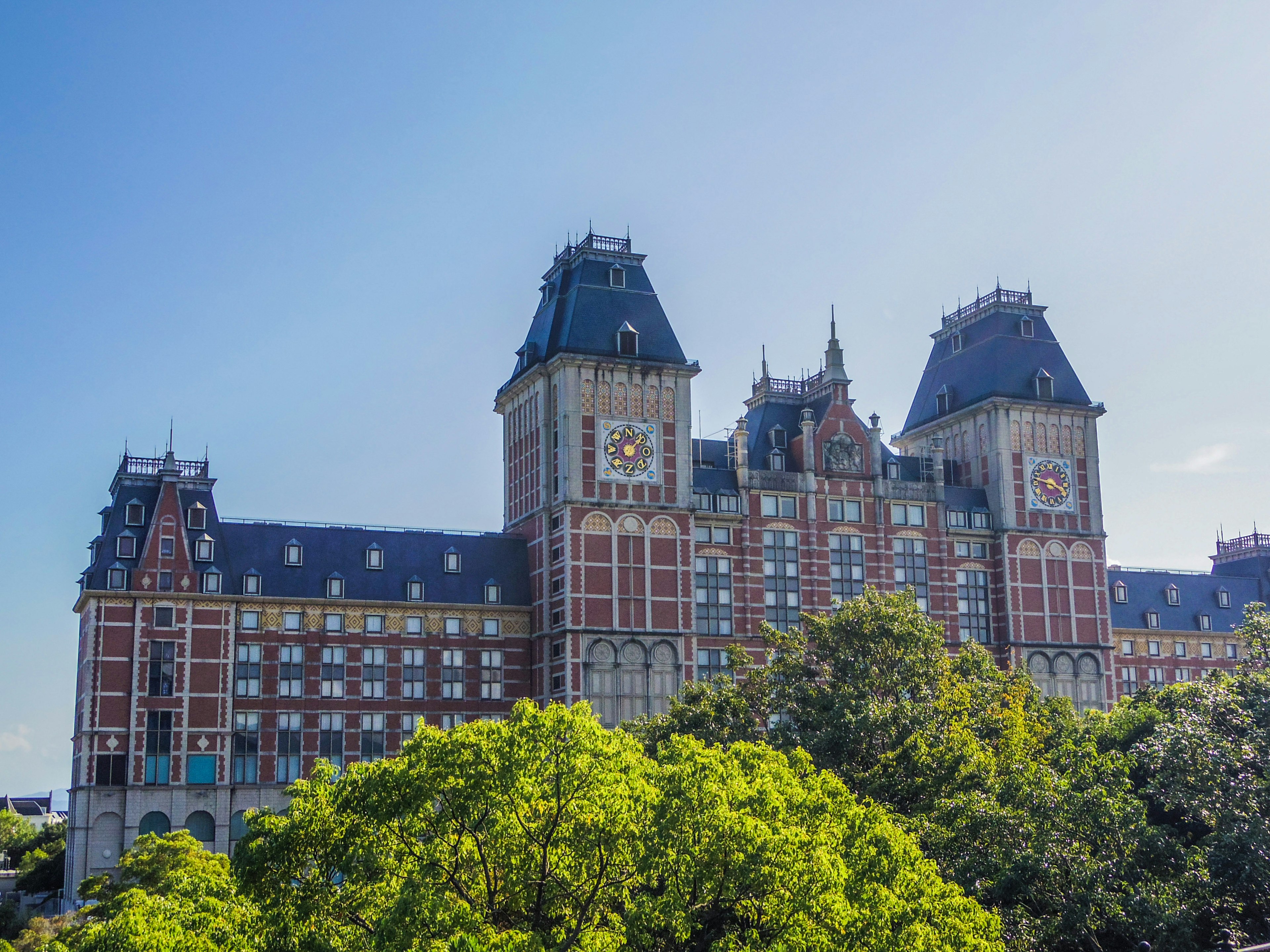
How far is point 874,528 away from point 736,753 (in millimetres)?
44020

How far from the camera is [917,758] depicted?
45375 millimetres

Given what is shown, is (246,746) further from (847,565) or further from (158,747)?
(847,565)

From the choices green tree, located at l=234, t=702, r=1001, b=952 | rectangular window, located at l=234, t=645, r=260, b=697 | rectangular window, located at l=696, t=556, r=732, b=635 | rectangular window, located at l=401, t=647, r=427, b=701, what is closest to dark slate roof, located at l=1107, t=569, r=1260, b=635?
rectangular window, located at l=696, t=556, r=732, b=635

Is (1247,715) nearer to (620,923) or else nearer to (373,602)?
(620,923)

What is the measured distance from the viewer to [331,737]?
70.4 meters

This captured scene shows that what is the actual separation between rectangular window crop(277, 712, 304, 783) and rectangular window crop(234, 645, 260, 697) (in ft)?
6.02

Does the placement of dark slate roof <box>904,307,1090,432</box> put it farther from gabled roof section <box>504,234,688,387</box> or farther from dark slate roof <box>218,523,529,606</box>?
dark slate roof <box>218,523,529,606</box>

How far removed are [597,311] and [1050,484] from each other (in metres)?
29.2

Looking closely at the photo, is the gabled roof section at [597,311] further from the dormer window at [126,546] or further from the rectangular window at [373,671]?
the dormer window at [126,546]

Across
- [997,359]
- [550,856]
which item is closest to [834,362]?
[997,359]

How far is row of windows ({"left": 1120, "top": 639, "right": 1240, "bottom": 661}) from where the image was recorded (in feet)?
303

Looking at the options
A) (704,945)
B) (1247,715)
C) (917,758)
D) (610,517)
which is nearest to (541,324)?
(610,517)

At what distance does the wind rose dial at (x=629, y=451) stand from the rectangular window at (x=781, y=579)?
27.3ft

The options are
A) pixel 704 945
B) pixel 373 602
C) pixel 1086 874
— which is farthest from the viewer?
pixel 373 602
